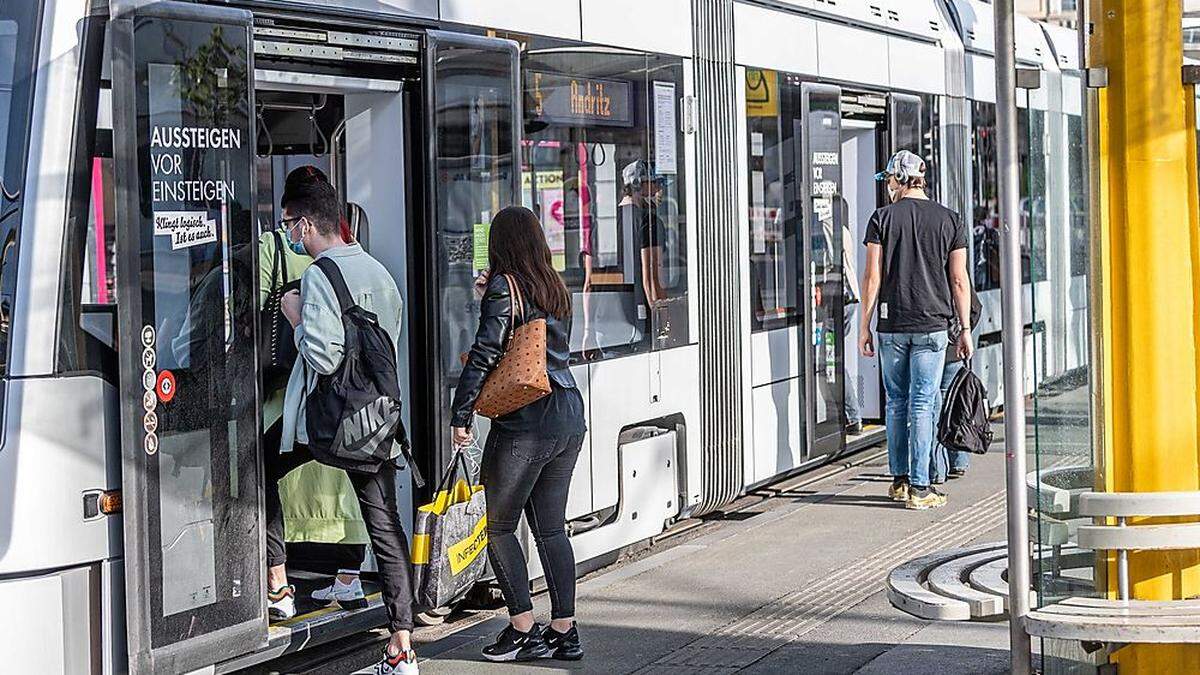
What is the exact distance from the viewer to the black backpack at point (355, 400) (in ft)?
20.1

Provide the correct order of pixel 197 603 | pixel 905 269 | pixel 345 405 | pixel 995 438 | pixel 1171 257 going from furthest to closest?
pixel 995 438
pixel 905 269
pixel 345 405
pixel 197 603
pixel 1171 257

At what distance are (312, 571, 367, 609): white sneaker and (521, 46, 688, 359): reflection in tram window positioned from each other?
4.62ft

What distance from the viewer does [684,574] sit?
8219mm

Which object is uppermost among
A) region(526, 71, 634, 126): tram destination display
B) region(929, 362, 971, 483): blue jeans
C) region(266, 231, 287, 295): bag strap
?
region(526, 71, 634, 126): tram destination display

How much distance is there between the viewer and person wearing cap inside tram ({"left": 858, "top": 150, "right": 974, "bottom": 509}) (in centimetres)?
970

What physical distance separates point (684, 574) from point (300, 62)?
10.1 ft

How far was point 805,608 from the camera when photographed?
7.43m

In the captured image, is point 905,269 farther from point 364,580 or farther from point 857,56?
point 364,580

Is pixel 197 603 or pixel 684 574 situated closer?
pixel 197 603

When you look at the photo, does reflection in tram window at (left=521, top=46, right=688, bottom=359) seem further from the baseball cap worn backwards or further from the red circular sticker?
the red circular sticker

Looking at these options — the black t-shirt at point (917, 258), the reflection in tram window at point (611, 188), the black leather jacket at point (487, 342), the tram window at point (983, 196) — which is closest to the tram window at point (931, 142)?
the tram window at point (983, 196)

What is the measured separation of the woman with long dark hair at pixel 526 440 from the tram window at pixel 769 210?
331cm

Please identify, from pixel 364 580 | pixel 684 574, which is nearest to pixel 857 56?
pixel 684 574

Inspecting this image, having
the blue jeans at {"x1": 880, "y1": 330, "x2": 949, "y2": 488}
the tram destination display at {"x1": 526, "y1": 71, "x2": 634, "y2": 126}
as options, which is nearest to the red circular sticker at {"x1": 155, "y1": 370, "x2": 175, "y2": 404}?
the tram destination display at {"x1": 526, "y1": 71, "x2": 634, "y2": 126}
